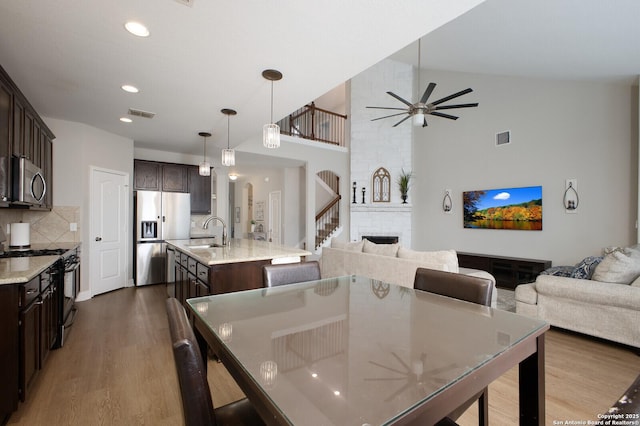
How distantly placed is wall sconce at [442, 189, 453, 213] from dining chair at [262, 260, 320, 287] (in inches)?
213

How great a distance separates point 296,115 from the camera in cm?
817

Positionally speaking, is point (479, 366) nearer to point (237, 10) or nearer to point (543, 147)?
point (237, 10)

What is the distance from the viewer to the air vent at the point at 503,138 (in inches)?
227

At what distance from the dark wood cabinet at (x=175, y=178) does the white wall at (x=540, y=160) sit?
526 centimetres

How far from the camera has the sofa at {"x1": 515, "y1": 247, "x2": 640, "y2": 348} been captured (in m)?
2.52

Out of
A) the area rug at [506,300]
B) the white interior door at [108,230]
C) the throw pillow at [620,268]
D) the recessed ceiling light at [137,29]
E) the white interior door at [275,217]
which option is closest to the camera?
the recessed ceiling light at [137,29]

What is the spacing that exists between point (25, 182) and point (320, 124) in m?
7.09

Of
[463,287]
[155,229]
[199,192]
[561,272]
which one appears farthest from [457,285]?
[199,192]

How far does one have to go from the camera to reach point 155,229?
5.18 metres

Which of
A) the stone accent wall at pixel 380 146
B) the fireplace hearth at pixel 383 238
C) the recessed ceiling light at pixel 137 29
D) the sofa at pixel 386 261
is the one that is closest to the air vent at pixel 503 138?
the stone accent wall at pixel 380 146

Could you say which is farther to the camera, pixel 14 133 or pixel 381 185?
pixel 381 185

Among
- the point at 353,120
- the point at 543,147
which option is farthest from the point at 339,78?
the point at 353,120

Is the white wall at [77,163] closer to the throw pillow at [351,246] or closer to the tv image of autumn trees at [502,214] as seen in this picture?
the throw pillow at [351,246]

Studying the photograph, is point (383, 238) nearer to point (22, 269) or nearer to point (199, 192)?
point (199, 192)
